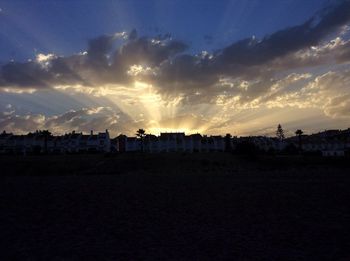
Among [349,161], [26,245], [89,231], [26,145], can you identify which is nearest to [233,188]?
[89,231]

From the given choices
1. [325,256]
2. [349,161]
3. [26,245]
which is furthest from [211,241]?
[349,161]

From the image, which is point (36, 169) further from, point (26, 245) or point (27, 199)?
point (26, 245)

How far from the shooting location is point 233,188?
1125 inches

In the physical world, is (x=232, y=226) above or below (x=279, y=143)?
below

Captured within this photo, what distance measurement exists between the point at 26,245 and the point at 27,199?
40.0 ft

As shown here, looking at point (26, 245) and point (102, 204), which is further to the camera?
point (102, 204)

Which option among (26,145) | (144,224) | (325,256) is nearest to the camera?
(325,256)

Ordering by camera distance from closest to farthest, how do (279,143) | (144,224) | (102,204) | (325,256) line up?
(325,256)
(144,224)
(102,204)
(279,143)

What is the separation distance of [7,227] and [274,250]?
10475mm

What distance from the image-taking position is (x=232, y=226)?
49.6ft

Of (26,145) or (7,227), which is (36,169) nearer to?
(7,227)

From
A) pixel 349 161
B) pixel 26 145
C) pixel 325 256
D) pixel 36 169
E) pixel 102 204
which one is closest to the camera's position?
pixel 325 256

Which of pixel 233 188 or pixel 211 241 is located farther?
pixel 233 188

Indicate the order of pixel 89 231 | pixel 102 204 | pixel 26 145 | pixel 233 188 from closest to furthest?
1. pixel 89 231
2. pixel 102 204
3. pixel 233 188
4. pixel 26 145
